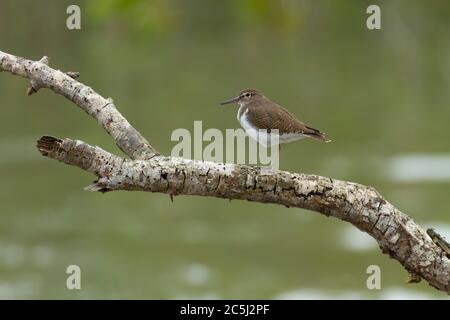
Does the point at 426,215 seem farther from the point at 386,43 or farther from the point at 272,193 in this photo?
the point at 386,43

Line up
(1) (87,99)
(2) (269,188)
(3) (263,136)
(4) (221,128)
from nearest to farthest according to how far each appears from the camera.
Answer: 1. (2) (269,188)
2. (1) (87,99)
3. (3) (263,136)
4. (4) (221,128)

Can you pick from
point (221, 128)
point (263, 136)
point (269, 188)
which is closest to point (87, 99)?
point (263, 136)

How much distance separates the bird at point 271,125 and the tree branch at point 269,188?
79 centimetres

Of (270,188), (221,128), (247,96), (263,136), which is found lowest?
(270,188)

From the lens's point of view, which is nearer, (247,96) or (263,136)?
(263,136)

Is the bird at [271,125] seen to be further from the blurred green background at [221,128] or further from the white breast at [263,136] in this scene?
the blurred green background at [221,128]

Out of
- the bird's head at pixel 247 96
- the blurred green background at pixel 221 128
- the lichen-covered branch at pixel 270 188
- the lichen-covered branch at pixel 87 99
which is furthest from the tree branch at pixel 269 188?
the blurred green background at pixel 221 128

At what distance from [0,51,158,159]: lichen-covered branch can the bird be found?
835mm

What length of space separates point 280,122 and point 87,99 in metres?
1.12

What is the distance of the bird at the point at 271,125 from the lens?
6086 millimetres

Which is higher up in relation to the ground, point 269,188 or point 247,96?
point 247,96

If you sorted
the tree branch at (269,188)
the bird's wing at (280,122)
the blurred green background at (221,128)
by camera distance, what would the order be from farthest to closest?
1. the blurred green background at (221,128)
2. the bird's wing at (280,122)
3. the tree branch at (269,188)

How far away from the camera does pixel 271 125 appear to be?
A: 6195 millimetres

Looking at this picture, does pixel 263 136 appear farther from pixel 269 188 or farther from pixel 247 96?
pixel 269 188
